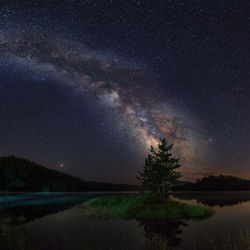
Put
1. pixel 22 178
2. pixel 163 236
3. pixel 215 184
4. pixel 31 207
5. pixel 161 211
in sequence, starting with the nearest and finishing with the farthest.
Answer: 1. pixel 163 236
2. pixel 161 211
3. pixel 31 207
4. pixel 22 178
5. pixel 215 184

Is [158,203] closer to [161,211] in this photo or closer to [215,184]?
[161,211]

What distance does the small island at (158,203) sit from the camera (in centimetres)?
3070

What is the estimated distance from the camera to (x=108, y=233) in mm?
20266

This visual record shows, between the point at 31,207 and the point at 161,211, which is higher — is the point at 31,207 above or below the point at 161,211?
below

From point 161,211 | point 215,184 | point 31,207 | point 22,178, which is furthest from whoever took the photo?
point 215,184

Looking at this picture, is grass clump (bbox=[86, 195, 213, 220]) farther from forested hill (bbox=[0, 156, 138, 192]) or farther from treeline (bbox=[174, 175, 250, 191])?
treeline (bbox=[174, 175, 250, 191])

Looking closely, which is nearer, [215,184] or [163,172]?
[163,172]

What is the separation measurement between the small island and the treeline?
114 meters

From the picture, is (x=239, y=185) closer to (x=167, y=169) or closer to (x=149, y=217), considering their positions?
(x=167, y=169)

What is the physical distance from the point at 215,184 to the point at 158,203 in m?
138

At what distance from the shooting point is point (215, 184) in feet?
514

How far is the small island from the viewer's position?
101ft

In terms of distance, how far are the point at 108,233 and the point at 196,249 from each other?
811 centimetres

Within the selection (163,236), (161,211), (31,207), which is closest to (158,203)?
(161,211)
